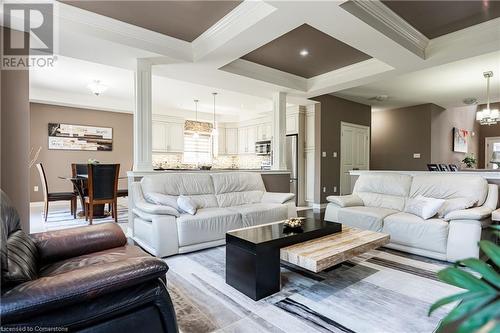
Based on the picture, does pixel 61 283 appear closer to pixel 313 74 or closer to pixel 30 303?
pixel 30 303

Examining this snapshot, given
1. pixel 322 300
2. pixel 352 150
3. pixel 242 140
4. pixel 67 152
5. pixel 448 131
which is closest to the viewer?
pixel 322 300

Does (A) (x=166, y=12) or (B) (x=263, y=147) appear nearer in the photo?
(A) (x=166, y=12)

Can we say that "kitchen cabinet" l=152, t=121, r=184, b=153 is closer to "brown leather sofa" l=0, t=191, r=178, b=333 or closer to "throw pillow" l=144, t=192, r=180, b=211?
"throw pillow" l=144, t=192, r=180, b=211

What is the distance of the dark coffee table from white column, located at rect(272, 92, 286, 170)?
3205 millimetres

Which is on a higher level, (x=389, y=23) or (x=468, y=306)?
(x=389, y=23)

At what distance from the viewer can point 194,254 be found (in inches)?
122

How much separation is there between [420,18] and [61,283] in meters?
4.27

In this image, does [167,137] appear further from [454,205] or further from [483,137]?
[483,137]

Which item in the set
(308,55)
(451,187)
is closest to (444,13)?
(308,55)

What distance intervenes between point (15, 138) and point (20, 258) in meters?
2.41

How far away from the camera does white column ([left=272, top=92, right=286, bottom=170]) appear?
18.1 feet

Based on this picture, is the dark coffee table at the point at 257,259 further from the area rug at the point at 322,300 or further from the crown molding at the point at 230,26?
the crown molding at the point at 230,26

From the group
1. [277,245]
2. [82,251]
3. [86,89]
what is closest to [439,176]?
[277,245]

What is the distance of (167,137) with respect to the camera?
25.9 ft
